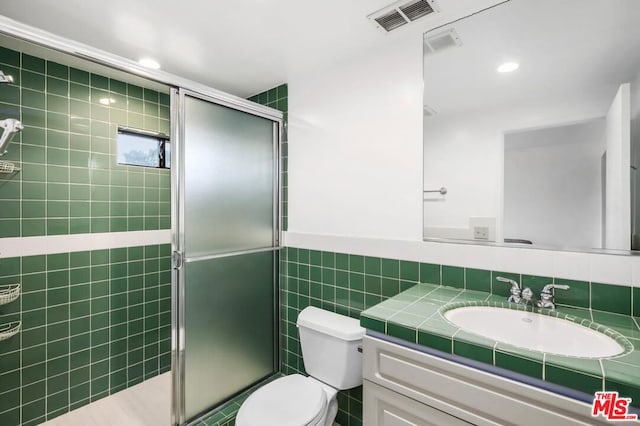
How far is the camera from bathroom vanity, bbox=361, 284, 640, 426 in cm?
77

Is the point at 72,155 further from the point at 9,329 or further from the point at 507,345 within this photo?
the point at 507,345

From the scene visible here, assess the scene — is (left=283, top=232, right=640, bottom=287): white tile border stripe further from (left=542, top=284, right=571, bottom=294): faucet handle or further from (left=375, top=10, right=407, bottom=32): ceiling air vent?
(left=375, top=10, right=407, bottom=32): ceiling air vent

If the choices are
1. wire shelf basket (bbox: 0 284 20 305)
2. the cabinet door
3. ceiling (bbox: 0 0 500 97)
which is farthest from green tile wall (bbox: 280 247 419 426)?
wire shelf basket (bbox: 0 284 20 305)

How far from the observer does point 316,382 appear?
5.36ft

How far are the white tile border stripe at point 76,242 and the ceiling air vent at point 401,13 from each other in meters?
2.15

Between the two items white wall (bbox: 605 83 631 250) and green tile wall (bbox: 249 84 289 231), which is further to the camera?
green tile wall (bbox: 249 84 289 231)

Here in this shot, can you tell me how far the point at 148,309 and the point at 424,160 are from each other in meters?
2.30

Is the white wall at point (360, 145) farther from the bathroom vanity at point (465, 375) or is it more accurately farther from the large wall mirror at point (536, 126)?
the bathroom vanity at point (465, 375)

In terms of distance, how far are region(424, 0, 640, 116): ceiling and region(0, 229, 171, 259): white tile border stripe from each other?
87.2 inches

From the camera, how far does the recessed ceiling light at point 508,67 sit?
139 cm

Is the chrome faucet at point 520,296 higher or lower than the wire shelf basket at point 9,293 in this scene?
higher

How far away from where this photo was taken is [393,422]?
108 cm

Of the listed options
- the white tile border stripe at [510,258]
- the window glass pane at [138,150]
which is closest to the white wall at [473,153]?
the white tile border stripe at [510,258]

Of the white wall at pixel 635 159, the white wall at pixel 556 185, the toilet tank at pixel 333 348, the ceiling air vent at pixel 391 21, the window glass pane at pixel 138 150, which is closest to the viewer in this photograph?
the white wall at pixel 635 159
